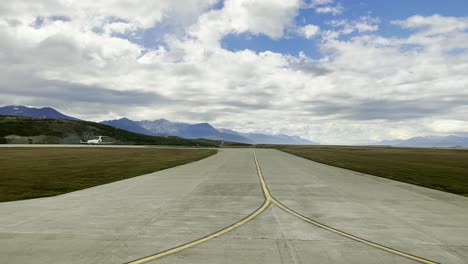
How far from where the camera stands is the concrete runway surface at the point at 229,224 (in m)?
7.98

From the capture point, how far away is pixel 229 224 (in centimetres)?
1094

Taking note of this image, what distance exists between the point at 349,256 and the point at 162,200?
9575mm

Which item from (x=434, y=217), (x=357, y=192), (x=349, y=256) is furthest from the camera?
(x=357, y=192)

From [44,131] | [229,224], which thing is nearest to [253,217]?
[229,224]

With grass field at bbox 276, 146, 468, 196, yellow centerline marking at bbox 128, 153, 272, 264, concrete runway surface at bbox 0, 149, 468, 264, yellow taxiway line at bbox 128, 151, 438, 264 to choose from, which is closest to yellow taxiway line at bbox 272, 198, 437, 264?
yellow taxiway line at bbox 128, 151, 438, 264

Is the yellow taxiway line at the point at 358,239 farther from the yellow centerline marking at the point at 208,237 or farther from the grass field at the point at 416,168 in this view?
the grass field at the point at 416,168

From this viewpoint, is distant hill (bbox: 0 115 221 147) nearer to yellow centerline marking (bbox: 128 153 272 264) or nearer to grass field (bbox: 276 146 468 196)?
grass field (bbox: 276 146 468 196)

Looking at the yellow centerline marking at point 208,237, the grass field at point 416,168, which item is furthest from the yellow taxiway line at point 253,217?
the grass field at point 416,168

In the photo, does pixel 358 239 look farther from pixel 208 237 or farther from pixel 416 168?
pixel 416 168

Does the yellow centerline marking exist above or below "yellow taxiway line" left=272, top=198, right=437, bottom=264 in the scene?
below

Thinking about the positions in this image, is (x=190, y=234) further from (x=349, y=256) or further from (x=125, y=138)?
(x=125, y=138)

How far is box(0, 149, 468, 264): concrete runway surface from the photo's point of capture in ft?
26.2

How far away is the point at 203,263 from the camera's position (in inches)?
290

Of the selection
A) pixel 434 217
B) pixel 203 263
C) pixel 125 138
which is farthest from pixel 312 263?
pixel 125 138
